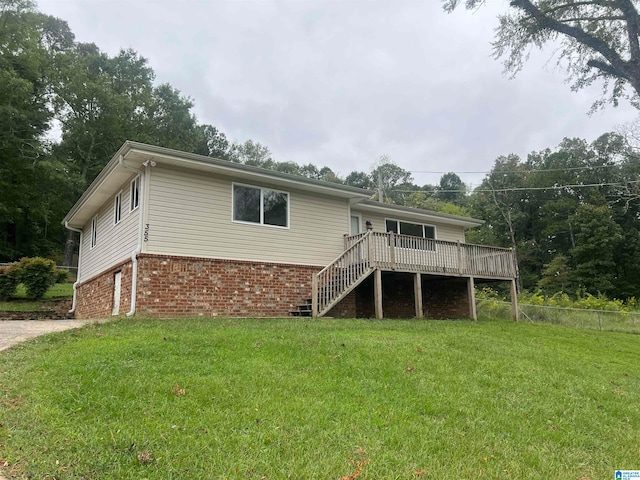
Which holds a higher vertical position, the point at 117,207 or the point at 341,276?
the point at 117,207

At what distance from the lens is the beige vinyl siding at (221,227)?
9961mm

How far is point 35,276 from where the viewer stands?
16.1 m

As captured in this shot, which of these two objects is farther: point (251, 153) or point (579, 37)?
point (251, 153)

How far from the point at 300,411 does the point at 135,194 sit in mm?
8425

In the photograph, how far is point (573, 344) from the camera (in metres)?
9.49

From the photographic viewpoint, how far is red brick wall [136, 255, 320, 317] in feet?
31.3

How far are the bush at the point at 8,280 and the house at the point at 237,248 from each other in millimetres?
3413

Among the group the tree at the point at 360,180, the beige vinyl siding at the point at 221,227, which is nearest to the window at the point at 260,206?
Result: the beige vinyl siding at the point at 221,227

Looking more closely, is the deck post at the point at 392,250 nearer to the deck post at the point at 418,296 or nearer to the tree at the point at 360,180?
the deck post at the point at 418,296

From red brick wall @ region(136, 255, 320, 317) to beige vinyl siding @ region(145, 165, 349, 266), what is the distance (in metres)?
0.23

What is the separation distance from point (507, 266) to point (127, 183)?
11599 mm

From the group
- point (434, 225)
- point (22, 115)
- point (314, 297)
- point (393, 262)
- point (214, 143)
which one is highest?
point (214, 143)

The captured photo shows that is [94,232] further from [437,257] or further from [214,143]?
[214,143]

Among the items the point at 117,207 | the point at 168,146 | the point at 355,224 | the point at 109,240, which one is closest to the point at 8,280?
the point at 109,240
